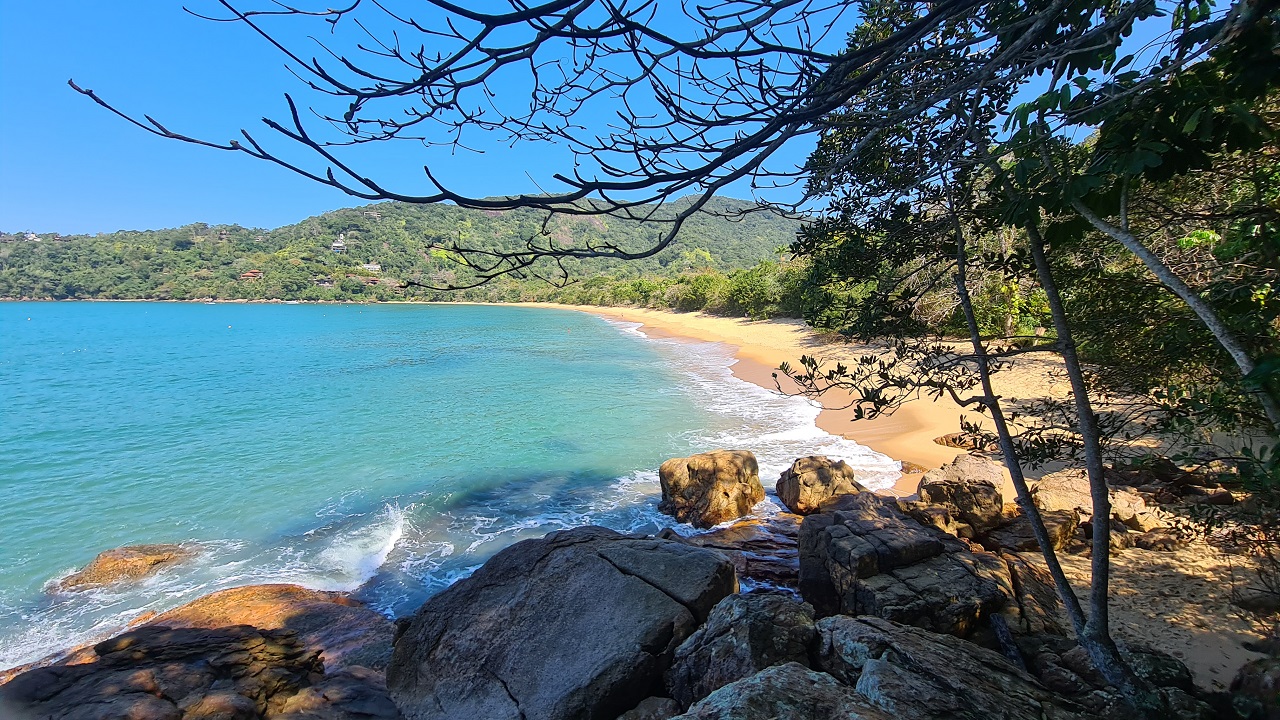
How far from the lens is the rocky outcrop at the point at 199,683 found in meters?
4.11

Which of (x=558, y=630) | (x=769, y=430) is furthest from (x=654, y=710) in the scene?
(x=769, y=430)

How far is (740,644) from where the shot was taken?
338 centimetres

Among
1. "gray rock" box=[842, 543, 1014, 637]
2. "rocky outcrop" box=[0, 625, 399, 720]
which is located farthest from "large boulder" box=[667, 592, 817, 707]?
"rocky outcrop" box=[0, 625, 399, 720]

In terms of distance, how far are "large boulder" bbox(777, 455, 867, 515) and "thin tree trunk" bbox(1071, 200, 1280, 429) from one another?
6.28 metres

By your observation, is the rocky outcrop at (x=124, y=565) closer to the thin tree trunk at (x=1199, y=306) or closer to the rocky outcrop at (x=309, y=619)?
the rocky outcrop at (x=309, y=619)

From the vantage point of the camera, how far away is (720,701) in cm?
246

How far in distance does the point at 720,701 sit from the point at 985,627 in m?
3.18

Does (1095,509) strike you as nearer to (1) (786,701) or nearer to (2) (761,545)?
(1) (786,701)

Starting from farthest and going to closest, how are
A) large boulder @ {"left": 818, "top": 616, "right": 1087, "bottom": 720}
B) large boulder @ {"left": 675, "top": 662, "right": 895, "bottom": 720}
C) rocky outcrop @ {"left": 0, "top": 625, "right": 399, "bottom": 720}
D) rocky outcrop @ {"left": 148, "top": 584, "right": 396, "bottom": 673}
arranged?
1. rocky outcrop @ {"left": 148, "top": 584, "right": 396, "bottom": 673}
2. rocky outcrop @ {"left": 0, "top": 625, "right": 399, "bottom": 720}
3. large boulder @ {"left": 818, "top": 616, "right": 1087, "bottom": 720}
4. large boulder @ {"left": 675, "top": 662, "right": 895, "bottom": 720}

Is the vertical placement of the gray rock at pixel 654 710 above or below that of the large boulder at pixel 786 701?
below

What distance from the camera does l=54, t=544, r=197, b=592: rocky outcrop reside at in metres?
7.98

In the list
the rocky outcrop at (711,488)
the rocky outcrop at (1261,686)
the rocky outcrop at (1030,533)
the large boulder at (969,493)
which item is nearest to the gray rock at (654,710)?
the rocky outcrop at (1261,686)

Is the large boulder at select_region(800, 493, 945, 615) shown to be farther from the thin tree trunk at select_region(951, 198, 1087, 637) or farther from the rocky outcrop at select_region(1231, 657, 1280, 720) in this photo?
the rocky outcrop at select_region(1231, 657, 1280, 720)

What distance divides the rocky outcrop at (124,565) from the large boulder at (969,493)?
1128 cm
